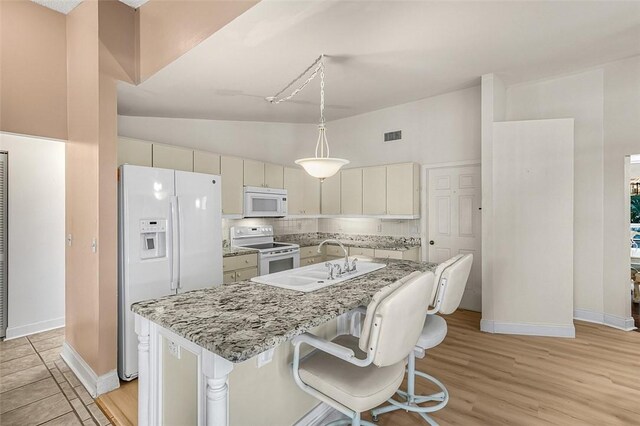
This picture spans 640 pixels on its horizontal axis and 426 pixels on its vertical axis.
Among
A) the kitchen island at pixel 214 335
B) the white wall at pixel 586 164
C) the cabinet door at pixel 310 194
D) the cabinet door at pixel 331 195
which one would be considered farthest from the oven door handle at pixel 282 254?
the white wall at pixel 586 164

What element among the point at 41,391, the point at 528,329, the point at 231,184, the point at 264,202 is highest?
the point at 231,184

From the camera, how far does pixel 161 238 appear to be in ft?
9.09

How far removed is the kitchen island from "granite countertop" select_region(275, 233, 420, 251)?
8.56 ft

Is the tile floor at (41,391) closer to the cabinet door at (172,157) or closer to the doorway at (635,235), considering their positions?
the cabinet door at (172,157)

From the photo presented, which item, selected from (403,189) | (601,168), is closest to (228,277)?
(403,189)

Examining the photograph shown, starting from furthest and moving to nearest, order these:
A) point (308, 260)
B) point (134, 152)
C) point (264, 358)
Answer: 1. point (308, 260)
2. point (134, 152)
3. point (264, 358)

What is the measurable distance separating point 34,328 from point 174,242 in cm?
252

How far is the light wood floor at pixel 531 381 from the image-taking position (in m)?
2.08

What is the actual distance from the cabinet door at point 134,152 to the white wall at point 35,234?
1.46 metres

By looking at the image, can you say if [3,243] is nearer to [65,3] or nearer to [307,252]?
[65,3]

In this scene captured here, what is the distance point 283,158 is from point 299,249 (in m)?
1.82

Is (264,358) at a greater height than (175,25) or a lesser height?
lesser

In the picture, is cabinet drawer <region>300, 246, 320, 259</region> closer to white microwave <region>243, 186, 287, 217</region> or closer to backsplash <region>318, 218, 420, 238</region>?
white microwave <region>243, 186, 287, 217</region>

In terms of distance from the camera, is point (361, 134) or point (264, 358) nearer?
point (264, 358)
